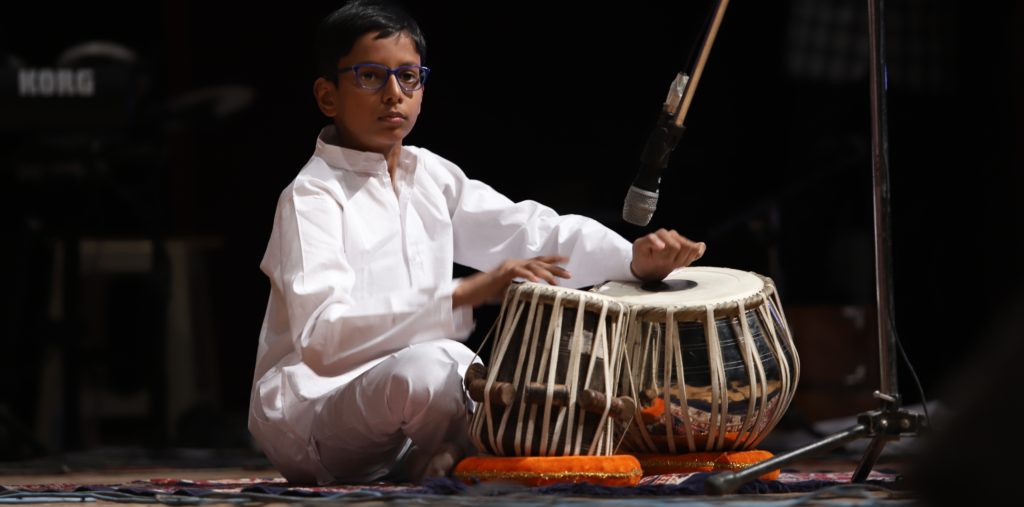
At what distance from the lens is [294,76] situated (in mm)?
5418

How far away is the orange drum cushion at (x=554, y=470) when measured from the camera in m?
2.20

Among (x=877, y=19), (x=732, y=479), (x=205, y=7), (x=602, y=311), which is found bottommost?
(x=732, y=479)

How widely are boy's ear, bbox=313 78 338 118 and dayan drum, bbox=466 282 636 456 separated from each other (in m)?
0.63

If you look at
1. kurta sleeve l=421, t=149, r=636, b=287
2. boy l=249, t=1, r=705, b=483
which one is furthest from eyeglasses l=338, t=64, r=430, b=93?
kurta sleeve l=421, t=149, r=636, b=287

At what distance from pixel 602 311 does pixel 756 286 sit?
0.38 meters

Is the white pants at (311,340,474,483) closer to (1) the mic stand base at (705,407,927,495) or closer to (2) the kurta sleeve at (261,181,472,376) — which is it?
(2) the kurta sleeve at (261,181,472,376)

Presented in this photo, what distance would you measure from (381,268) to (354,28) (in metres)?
0.51

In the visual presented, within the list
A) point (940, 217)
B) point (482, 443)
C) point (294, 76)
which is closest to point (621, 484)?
point (482, 443)

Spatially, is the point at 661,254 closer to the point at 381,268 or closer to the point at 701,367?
the point at 701,367

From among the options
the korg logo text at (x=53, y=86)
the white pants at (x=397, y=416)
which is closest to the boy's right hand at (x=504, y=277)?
the white pants at (x=397, y=416)

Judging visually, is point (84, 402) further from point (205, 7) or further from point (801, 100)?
point (801, 100)

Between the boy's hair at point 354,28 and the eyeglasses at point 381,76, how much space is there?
0.07 metres

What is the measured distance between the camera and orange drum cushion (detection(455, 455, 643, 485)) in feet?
7.20

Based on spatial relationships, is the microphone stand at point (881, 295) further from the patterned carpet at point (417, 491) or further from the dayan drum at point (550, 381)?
the dayan drum at point (550, 381)
